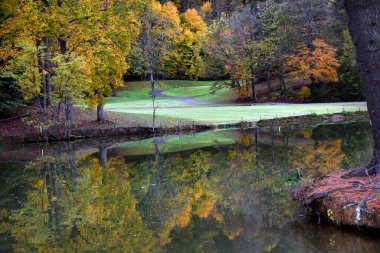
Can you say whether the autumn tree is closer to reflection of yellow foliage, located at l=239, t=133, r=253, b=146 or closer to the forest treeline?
the forest treeline

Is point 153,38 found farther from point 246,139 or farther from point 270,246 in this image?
point 270,246

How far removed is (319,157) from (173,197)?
8038 millimetres

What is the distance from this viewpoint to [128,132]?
3170 cm

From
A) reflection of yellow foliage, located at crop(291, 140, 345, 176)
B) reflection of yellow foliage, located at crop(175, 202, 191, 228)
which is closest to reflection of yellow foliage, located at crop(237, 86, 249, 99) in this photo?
reflection of yellow foliage, located at crop(291, 140, 345, 176)

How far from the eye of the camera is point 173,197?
1398 centimetres

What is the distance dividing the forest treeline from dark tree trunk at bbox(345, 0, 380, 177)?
2059cm

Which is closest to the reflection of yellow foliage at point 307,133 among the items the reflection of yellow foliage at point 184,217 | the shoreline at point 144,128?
the shoreline at point 144,128

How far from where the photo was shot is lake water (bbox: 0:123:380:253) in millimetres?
9938

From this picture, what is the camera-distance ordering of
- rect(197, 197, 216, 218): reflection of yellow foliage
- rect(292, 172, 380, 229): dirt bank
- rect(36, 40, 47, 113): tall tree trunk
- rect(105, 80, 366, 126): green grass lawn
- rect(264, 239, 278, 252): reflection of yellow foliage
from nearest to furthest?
1. rect(264, 239, 278, 252): reflection of yellow foliage
2. rect(292, 172, 380, 229): dirt bank
3. rect(197, 197, 216, 218): reflection of yellow foliage
4. rect(36, 40, 47, 113): tall tree trunk
5. rect(105, 80, 366, 126): green grass lawn

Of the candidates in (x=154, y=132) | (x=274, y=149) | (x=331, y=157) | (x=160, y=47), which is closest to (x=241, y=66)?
(x=160, y=47)

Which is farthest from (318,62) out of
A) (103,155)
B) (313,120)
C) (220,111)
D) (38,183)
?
(38,183)

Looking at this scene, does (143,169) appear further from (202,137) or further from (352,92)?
(352,92)

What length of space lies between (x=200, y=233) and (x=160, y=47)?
170 ft

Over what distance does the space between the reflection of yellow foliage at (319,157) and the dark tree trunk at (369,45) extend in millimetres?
5557
